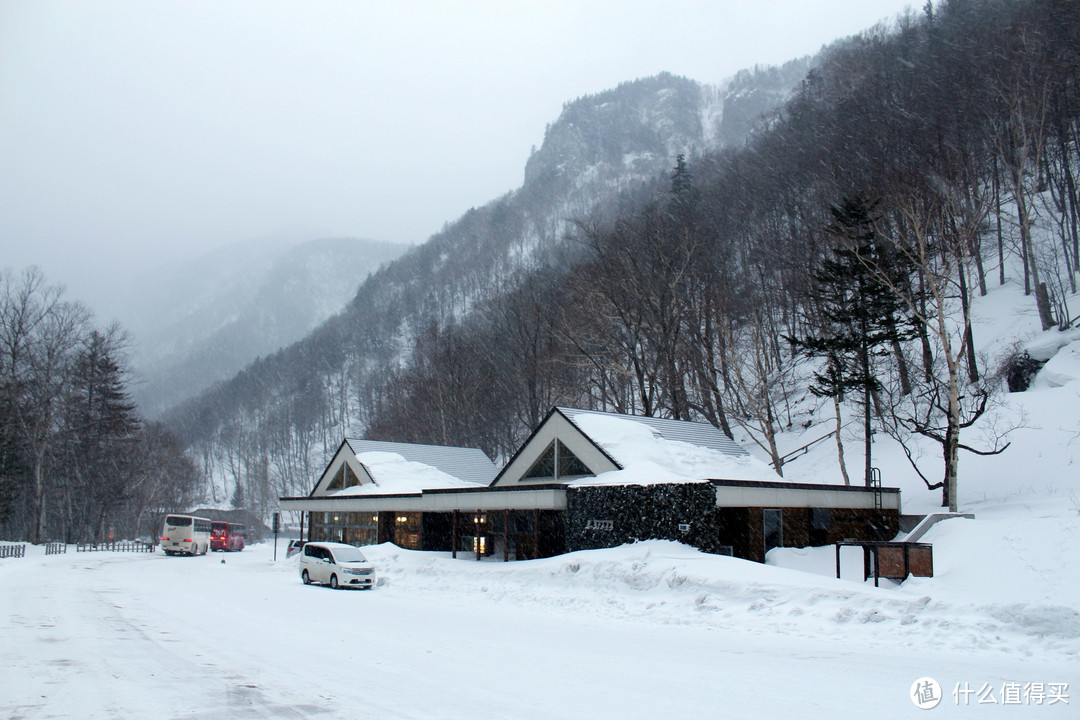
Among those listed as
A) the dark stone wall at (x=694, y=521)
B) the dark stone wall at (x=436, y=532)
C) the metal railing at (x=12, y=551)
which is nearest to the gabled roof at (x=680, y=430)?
the dark stone wall at (x=694, y=521)

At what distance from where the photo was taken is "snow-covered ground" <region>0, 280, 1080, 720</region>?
8.01 metres

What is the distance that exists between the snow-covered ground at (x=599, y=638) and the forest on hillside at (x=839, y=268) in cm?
897

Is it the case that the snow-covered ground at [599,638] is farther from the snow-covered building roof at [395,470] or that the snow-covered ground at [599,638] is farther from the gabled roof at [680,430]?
the snow-covered building roof at [395,470]

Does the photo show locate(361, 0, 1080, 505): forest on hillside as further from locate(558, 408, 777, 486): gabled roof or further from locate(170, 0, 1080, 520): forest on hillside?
locate(558, 408, 777, 486): gabled roof

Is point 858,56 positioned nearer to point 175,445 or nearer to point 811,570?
point 811,570

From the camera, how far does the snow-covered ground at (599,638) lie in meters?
8.01

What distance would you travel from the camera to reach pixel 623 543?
22938 millimetres

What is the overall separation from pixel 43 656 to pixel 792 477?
3404 centimetres

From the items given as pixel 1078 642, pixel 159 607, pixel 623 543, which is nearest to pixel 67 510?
pixel 159 607

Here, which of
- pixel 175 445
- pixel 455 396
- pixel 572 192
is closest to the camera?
pixel 455 396

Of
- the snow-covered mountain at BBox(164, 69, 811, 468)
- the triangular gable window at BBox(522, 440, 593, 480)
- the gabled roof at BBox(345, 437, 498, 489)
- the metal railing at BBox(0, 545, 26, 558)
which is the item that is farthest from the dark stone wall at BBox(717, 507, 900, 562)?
the snow-covered mountain at BBox(164, 69, 811, 468)

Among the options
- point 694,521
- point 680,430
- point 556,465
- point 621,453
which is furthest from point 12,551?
point 694,521

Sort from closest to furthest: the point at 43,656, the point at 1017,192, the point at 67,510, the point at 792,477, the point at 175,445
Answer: the point at 43,656 → the point at 1017,192 → the point at 792,477 → the point at 67,510 → the point at 175,445
